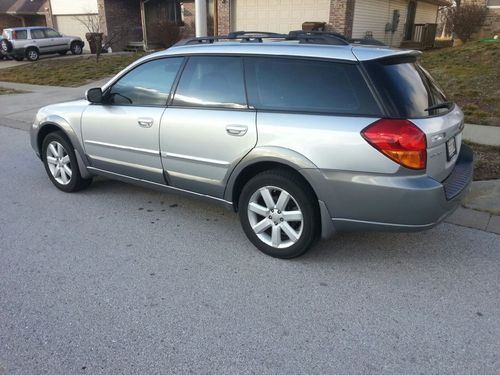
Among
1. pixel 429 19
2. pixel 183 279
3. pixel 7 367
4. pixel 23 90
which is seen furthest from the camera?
pixel 429 19

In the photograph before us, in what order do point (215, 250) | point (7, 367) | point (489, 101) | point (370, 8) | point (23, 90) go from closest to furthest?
point (7, 367), point (215, 250), point (489, 101), point (23, 90), point (370, 8)

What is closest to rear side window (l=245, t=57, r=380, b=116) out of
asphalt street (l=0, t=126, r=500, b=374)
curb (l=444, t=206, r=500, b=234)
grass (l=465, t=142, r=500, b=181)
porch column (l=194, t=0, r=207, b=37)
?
asphalt street (l=0, t=126, r=500, b=374)

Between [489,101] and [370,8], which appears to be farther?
[370,8]

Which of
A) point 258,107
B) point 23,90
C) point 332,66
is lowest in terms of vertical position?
point 23,90

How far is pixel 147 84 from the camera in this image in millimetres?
4359

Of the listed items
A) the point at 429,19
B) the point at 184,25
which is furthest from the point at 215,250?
the point at 429,19

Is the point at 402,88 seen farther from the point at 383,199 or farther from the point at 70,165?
the point at 70,165

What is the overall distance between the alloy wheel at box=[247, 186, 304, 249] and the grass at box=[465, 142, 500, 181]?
2.75 m

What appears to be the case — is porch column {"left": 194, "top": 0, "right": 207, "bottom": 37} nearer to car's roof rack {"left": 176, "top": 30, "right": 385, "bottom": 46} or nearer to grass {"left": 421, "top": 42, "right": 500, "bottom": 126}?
car's roof rack {"left": 176, "top": 30, "right": 385, "bottom": 46}

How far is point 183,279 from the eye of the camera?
3.42m

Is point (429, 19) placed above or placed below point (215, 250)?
above

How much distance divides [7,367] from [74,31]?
29727 millimetres

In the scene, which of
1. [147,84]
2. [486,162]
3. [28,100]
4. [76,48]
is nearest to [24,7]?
[76,48]

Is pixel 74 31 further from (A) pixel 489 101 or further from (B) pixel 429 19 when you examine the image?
(A) pixel 489 101
